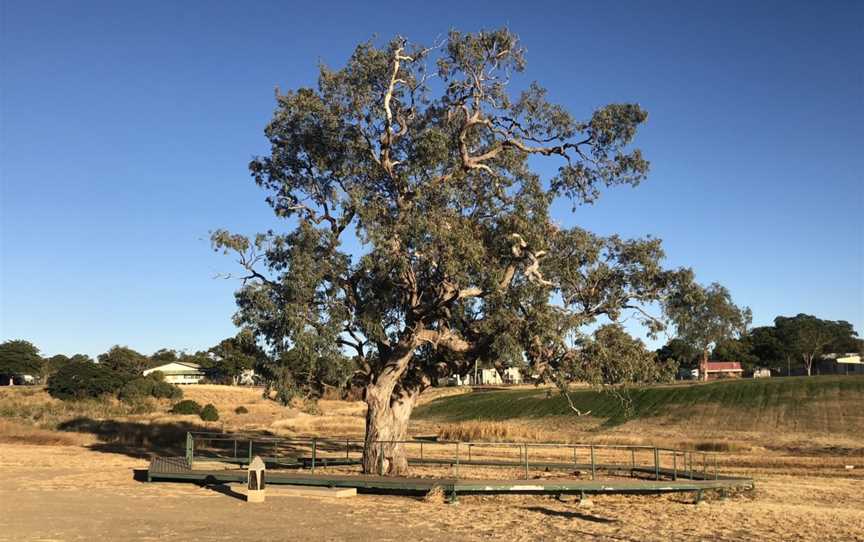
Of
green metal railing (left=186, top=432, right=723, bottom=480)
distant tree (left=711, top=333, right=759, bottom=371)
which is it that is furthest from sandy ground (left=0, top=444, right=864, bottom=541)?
distant tree (left=711, top=333, right=759, bottom=371)

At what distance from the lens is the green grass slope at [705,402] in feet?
187

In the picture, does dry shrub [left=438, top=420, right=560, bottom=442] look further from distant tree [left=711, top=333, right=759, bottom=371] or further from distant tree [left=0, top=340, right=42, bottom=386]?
distant tree [left=0, top=340, right=42, bottom=386]

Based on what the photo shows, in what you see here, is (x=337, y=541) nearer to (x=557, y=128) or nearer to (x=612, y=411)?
(x=557, y=128)

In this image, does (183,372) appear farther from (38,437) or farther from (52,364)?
(38,437)

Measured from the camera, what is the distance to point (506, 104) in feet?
95.9

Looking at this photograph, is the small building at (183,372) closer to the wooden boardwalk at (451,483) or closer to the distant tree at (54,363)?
the distant tree at (54,363)

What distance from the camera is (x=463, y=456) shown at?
4116 cm

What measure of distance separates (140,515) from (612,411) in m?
50.6

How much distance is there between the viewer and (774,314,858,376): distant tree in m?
120

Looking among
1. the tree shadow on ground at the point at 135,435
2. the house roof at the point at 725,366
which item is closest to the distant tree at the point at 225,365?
the tree shadow on ground at the point at 135,435

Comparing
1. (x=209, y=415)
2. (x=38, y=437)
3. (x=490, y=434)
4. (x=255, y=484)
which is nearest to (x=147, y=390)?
(x=209, y=415)

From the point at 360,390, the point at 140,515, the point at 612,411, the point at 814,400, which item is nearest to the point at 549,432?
the point at 612,411

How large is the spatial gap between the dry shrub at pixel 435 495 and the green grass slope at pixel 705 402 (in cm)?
3222

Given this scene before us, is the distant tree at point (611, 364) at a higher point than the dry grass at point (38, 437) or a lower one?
higher
